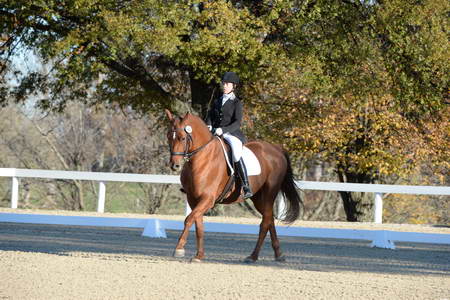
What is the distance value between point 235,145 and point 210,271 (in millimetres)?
2121

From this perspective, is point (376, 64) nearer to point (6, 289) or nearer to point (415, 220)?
point (415, 220)

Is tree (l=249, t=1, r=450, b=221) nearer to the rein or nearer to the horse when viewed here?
the horse

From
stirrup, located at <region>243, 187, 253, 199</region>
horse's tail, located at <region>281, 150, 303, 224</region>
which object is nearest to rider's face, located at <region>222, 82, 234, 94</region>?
stirrup, located at <region>243, 187, 253, 199</region>

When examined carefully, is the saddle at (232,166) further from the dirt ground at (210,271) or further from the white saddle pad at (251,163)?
the dirt ground at (210,271)

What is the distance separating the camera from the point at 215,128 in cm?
1069

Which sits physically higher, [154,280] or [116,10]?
[116,10]

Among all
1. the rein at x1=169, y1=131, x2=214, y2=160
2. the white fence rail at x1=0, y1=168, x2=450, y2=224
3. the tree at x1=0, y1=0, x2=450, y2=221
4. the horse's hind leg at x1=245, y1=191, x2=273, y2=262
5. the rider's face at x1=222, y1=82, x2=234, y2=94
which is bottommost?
the white fence rail at x1=0, y1=168, x2=450, y2=224

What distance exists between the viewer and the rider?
1034cm

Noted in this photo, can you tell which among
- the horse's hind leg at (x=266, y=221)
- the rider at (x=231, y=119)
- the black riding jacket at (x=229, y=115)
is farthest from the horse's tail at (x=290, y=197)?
the black riding jacket at (x=229, y=115)

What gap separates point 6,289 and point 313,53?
1466cm

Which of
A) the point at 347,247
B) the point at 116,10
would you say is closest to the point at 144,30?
the point at 116,10

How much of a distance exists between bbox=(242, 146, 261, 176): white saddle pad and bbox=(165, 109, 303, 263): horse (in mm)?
101

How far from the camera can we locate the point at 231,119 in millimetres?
10547

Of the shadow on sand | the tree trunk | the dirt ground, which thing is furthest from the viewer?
the tree trunk
